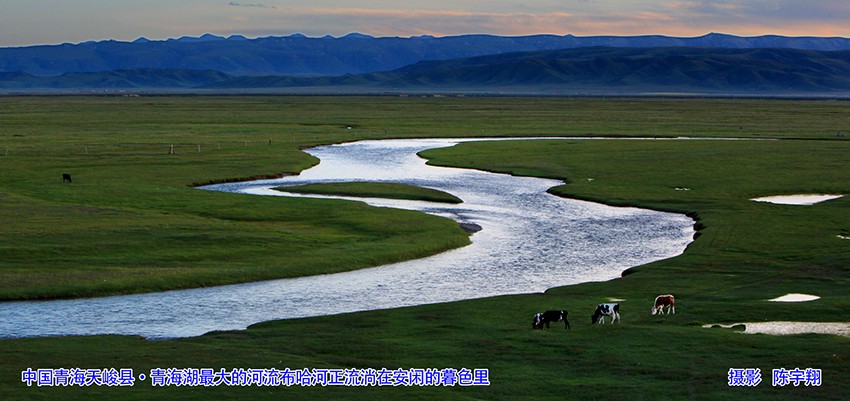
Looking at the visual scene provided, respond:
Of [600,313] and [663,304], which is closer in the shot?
[600,313]

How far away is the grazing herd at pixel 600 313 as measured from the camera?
92.1 ft

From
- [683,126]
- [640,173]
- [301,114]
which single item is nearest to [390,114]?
[301,114]

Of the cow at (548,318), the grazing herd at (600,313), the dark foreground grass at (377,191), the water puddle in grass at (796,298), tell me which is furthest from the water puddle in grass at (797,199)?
the cow at (548,318)

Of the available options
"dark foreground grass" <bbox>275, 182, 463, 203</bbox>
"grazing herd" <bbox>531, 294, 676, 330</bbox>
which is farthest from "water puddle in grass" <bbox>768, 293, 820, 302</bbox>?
"dark foreground grass" <bbox>275, 182, 463, 203</bbox>

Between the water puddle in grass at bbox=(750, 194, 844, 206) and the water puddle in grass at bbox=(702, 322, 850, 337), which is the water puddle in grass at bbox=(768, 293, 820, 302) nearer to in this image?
the water puddle in grass at bbox=(702, 322, 850, 337)

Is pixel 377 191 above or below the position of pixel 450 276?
above

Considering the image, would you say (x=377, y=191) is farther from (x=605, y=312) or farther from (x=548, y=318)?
(x=548, y=318)

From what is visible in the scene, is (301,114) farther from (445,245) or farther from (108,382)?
(108,382)

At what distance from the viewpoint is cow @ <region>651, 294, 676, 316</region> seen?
1175 inches

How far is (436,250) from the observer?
44.2m

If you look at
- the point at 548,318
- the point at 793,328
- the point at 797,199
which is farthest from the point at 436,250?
the point at 797,199

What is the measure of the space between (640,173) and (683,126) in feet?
227

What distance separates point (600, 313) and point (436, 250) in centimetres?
1604

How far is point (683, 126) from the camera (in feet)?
465
